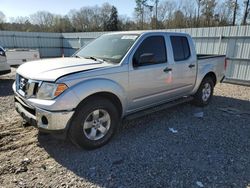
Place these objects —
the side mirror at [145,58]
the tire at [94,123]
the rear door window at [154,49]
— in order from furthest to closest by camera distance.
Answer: the rear door window at [154,49] < the side mirror at [145,58] < the tire at [94,123]

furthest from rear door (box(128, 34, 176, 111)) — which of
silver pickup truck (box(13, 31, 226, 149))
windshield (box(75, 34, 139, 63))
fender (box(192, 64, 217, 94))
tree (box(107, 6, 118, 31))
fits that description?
tree (box(107, 6, 118, 31))

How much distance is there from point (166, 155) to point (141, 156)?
42cm

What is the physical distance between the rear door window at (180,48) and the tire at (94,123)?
2131mm

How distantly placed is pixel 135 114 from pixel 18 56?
38.8 ft

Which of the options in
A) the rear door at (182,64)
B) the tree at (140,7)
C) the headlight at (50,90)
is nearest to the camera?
the headlight at (50,90)

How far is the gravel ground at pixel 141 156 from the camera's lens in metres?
2.95

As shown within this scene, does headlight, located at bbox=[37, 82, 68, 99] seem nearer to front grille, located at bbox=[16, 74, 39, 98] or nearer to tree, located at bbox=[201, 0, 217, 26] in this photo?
front grille, located at bbox=[16, 74, 39, 98]

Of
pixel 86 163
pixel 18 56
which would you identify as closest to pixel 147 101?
pixel 86 163

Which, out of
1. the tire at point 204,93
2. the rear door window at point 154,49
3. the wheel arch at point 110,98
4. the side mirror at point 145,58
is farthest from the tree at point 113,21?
the wheel arch at point 110,98

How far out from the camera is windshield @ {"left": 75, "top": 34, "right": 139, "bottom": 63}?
4.02 meters

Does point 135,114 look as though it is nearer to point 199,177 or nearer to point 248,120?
point 199,177

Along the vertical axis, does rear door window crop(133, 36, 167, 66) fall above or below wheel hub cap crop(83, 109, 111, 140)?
above

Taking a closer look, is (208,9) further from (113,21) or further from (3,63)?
(3,63)

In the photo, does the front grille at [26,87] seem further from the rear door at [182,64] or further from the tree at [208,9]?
the tree at [208,9]
